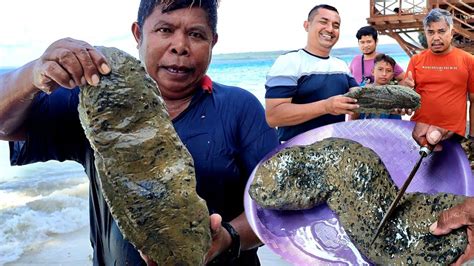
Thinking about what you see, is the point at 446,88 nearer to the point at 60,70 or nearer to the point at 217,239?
the point at 217,239

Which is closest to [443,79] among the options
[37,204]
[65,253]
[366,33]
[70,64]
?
[366,33]

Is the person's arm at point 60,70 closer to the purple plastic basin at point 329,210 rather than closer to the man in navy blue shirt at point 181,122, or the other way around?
the man in navy blue shirt at point 181,122

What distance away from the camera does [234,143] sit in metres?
1.77

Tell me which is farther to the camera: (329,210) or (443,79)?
(443,79)

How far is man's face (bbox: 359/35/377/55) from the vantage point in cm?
577

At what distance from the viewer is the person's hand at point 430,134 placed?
84.5 inches

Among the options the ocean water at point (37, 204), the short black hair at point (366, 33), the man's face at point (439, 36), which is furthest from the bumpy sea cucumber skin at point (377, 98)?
the ocean water at point (37, 204)

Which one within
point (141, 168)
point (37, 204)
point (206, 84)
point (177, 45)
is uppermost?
point (177, 45)

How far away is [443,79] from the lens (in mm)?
4879

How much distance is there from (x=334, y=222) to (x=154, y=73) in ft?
3.85

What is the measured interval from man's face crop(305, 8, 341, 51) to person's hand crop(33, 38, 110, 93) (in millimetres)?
2739

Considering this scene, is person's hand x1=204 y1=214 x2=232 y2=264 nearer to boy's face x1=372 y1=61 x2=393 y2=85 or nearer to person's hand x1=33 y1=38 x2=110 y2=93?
person's hand x1=33 y1=38 x2=110 y2=93

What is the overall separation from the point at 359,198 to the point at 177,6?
4.39 feet

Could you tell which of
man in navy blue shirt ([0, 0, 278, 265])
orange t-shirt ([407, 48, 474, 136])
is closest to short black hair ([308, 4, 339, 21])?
orange t-shirt ([407, 48, 474, 136])
